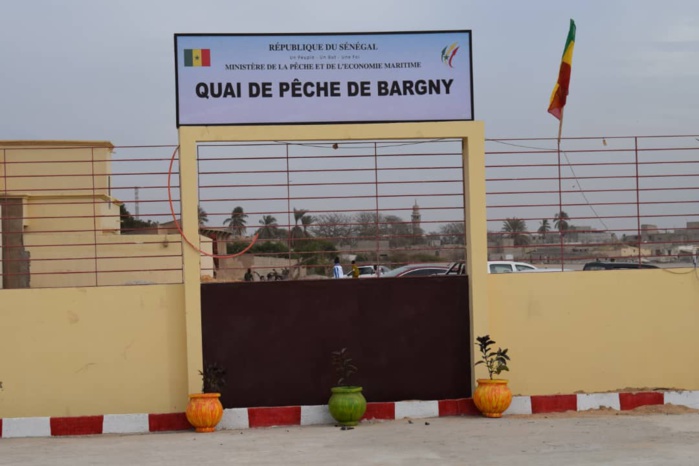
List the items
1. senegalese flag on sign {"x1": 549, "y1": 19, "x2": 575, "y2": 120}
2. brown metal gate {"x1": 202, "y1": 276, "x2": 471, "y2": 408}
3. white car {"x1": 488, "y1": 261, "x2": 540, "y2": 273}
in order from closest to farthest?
1. brown metal gate {"x1": 202, "y1": 276, "x2": 471, "y2": 408}
2. senegalese flag on sign {"x1": 549, "y1": 19, "x2": 575, "y2": 120}
3. white car {"x1": 488, "y1": 261, "x2": 540, "y2": 273}

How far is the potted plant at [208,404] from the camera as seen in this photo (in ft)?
36.9

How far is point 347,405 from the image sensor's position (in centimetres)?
1130

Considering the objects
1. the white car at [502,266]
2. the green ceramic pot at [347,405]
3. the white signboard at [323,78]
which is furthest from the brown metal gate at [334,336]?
the white car at [502,266]

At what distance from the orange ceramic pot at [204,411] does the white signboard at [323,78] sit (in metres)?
3.46

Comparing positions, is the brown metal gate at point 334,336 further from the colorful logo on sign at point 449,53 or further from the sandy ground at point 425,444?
the colorful logo on sign at point 449,53

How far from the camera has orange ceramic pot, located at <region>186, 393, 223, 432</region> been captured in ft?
36.9

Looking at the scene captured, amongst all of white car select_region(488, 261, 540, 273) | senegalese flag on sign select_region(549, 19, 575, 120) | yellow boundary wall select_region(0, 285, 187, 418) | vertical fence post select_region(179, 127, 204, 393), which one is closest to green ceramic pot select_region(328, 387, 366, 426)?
vertical fence post select_region(179, 127, 204, 393)

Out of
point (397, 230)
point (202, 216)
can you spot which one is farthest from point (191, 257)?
point (397, 230)

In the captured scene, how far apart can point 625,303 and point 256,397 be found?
16.5 feet

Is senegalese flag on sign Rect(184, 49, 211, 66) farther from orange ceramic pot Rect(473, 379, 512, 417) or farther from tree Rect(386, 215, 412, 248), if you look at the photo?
orange ceramic pot Rect(473, 379, 512, 417)

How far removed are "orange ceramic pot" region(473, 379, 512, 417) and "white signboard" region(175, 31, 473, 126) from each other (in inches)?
136

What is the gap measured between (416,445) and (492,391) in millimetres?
2218

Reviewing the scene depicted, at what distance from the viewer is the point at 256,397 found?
12039 mm

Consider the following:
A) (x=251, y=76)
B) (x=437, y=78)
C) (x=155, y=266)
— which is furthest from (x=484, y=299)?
(x=155, y=266)
